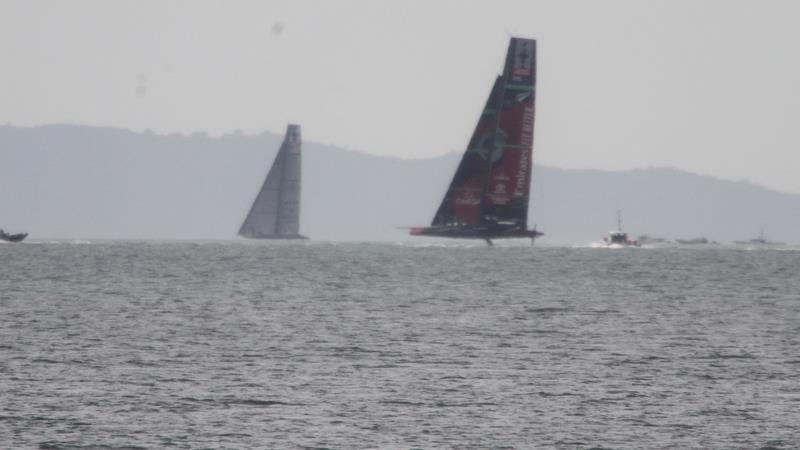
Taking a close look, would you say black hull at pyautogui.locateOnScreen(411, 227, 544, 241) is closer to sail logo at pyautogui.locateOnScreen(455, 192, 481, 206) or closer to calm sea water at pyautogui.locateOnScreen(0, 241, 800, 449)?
sail logo at pyautogui.locateOnScreen(455, 192, 481, 206)

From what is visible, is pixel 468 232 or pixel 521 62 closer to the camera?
pixel 521 62

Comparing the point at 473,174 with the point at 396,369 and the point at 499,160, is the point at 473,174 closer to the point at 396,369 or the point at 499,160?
the point at 499,160

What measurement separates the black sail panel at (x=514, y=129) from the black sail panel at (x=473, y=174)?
0.72m

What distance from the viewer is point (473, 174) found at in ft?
487

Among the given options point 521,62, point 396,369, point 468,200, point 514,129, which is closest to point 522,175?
point 514,129

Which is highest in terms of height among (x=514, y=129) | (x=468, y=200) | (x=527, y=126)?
(x=527, y=126)

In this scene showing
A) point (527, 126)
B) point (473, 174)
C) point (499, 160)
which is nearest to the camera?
point (499, 160)

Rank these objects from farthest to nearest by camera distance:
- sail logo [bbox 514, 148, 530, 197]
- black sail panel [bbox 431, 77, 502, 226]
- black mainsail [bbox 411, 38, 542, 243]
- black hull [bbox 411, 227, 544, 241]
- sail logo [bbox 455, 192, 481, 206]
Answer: black hull [bbox 411, 227, 544, 241] < sail logo [bbox 455, 192, 481, 206] < sail logo [bbox 514, 148, 530, 197] < black sail panel [bbox 431, 77, 502, 226] < black mainsail [bbox 411, 38, 542, 243]

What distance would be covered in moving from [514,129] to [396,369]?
101860mm

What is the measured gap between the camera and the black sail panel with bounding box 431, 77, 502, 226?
483 feet

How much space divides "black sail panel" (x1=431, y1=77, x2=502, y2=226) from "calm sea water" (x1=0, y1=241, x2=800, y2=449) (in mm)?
56801

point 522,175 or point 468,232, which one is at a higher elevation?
point 522,175

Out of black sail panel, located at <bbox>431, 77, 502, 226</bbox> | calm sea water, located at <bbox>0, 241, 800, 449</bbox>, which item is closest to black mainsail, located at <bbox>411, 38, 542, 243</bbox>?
black sail panel, located at <bbox>431, 77, 502, 226</bbox>

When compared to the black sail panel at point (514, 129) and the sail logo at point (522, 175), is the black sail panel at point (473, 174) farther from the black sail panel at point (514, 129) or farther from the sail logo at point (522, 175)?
the sail logo at point (522, 175)
